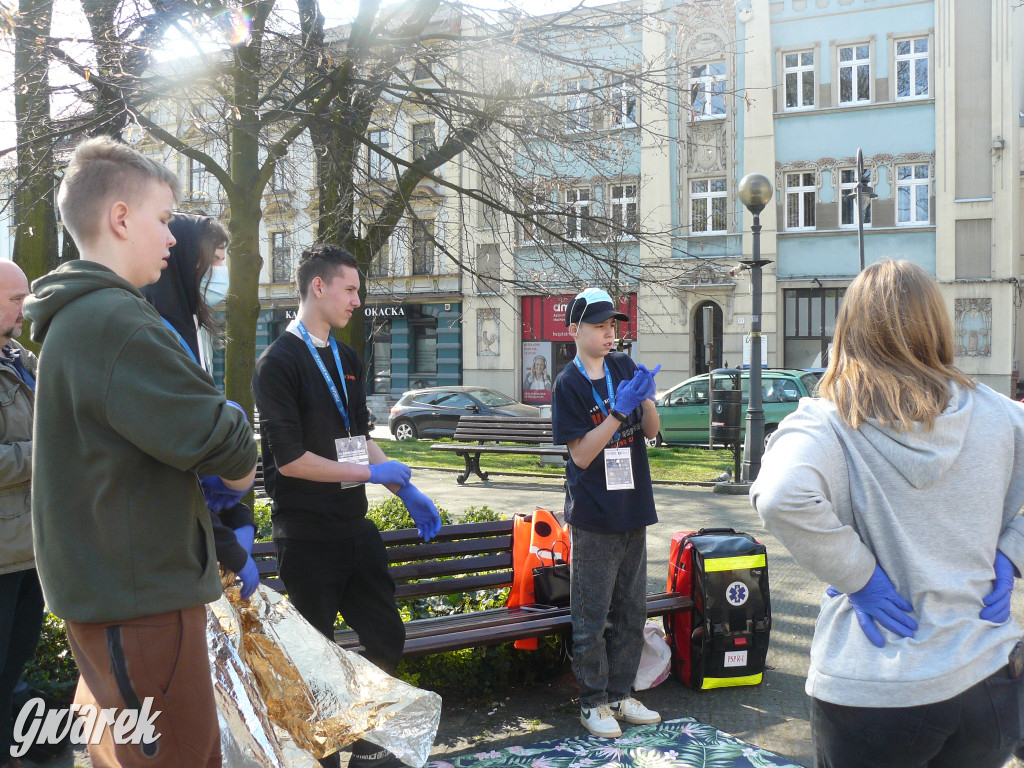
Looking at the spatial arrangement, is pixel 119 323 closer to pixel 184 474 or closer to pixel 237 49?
pixel 184 474

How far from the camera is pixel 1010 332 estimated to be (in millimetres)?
23281

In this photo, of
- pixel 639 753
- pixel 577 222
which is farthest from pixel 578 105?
pixel 639 753

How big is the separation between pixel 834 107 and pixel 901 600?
2536cm

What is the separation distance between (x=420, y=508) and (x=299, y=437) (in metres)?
0.64

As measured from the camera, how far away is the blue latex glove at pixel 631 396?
3645 mm

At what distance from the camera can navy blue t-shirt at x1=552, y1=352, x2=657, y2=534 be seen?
12.2 feet

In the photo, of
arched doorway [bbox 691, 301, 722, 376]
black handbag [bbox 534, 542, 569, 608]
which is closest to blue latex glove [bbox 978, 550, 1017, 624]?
black handbag [bbox 534, 542, 569, 608]

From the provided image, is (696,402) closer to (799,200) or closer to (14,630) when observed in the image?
(799,200)

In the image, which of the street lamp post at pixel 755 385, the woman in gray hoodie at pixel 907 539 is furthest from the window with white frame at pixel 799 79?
the woman in gray hoodie at pixel 907 539

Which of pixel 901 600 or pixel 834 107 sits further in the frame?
pixel 834 107

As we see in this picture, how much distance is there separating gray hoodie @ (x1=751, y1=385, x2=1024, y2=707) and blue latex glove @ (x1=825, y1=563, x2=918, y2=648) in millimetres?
17

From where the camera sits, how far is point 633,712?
3.90m

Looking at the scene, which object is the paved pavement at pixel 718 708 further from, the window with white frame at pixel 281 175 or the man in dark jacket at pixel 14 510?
the window with white frame at pixel 281 175

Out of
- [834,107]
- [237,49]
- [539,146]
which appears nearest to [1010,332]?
[834,107]
